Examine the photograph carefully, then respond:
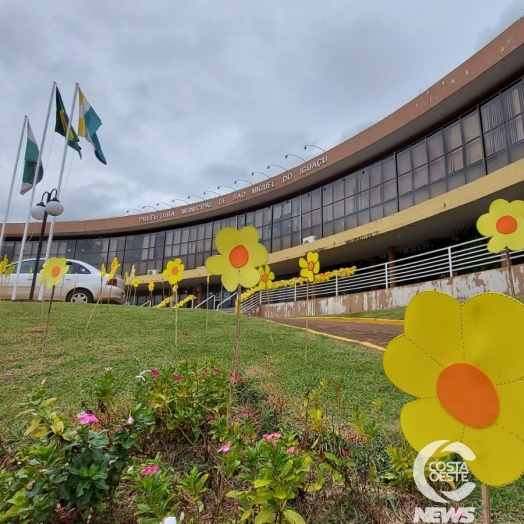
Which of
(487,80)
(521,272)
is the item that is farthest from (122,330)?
(487,80)

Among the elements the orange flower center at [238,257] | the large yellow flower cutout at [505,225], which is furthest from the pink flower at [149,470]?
the large yellow flower cutout at [505,225]

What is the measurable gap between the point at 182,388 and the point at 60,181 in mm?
10979

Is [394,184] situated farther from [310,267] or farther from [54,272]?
[54,272]

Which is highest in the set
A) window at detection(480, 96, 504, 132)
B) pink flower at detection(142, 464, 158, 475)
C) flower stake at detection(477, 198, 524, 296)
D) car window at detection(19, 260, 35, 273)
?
window at detection(480, 96, 504, 132)

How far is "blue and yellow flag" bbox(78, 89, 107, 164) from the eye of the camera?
12633 millimetres

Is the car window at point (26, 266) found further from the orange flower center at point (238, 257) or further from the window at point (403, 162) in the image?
the window at point (403, 162)

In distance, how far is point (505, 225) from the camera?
3846 millimetres

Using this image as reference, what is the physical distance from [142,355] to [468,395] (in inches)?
148

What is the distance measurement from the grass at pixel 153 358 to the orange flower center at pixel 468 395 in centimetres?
94

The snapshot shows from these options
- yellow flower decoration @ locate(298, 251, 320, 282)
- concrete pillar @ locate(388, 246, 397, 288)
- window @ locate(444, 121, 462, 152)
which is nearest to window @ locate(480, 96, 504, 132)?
window @ locate(444, 121, 462, 152)

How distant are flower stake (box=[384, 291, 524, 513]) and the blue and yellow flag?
13.5 meters

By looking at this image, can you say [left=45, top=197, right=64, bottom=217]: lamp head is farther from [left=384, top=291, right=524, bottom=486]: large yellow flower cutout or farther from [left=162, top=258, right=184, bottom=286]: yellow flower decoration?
[left=384, top=291, right=524, bottom=486]: large yellow flower cutout

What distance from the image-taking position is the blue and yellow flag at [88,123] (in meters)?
12.6

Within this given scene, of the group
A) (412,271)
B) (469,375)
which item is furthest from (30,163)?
(469,375)
